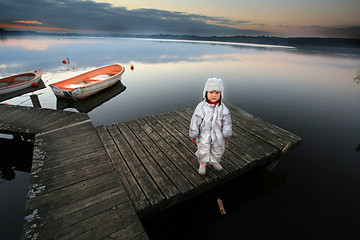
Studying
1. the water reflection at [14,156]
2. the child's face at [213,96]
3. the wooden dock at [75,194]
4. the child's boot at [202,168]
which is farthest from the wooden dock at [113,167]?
the child's face at [213,96]

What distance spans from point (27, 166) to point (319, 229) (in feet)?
35.6

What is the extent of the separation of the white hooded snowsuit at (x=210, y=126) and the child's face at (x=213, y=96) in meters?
0.13

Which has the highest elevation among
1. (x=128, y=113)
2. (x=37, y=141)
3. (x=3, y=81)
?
(x=37, y=141)

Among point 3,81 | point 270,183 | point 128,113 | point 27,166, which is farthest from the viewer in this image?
point 3,81

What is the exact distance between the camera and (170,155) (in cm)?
525

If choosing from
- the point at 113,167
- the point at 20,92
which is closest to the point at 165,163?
the point at 113,167

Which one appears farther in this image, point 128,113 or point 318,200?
point 128,113

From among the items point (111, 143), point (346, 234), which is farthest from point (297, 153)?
point (111, 143)

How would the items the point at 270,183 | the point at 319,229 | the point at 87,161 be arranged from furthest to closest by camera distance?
the point at 270,183, the point at 319,229, the point at 87,161

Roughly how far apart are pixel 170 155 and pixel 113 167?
165 centimetres

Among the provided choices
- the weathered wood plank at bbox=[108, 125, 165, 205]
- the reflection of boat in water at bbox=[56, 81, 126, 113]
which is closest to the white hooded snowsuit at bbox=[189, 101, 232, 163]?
the weathered wood plank at bbox=[108, 125, 165, 205]

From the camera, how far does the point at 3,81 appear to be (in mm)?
16344

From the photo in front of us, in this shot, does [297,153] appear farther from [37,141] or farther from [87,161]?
[37,141]

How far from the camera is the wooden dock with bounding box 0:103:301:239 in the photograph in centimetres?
315
